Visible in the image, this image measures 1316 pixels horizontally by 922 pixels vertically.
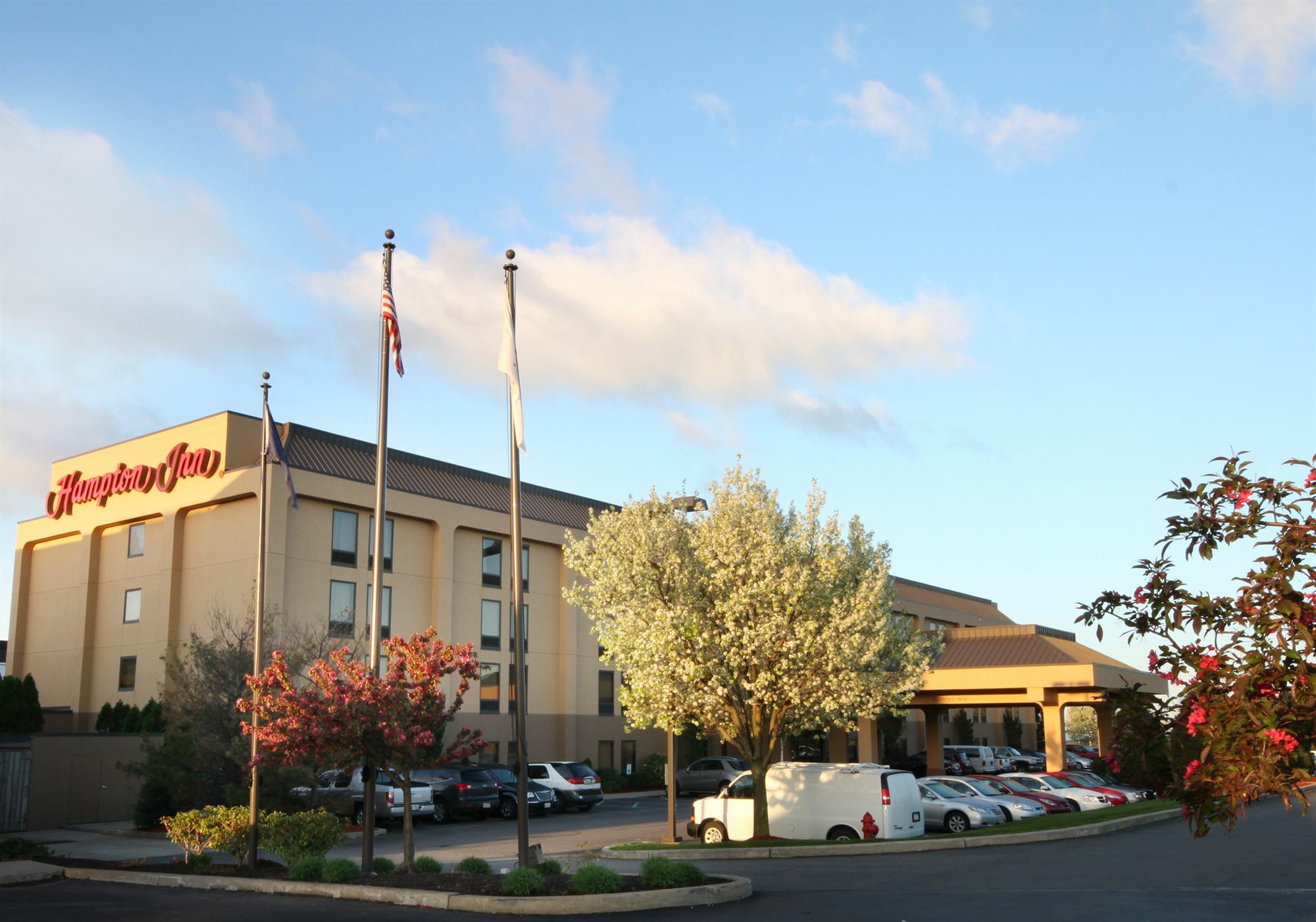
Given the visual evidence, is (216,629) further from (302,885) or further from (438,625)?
(302,885)

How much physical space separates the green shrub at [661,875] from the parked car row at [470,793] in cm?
1635

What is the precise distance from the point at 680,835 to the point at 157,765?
42.5 ft

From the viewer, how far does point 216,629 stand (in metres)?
36.4

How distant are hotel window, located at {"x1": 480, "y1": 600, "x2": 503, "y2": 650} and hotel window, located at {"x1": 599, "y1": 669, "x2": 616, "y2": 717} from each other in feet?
20.1

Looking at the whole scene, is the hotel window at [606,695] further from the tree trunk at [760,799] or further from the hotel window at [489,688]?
the tree trunk at [760,799]

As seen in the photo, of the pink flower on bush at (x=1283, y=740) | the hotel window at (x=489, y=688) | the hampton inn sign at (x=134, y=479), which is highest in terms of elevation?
the hampton inn sign at (x=134, y=479)

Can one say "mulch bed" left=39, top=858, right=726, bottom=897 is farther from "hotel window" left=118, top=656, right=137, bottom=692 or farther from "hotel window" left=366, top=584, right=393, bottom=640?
"hotel window" left=118, top=656, right=137, bottom=692

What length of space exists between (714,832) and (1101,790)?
1616cm

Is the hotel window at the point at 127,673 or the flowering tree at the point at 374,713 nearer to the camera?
the flowering tree at the point at 374,713

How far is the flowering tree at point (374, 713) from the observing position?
1709 cm

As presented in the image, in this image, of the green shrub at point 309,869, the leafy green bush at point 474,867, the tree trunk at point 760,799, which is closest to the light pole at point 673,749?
the tree trunk at point 760,799

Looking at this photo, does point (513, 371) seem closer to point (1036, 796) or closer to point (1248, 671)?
point (1248, 671)

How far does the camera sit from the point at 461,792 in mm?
35375

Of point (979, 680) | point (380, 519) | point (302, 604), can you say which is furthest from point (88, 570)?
point (979, 680)
